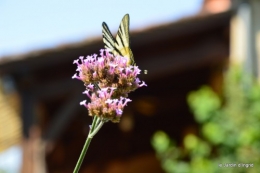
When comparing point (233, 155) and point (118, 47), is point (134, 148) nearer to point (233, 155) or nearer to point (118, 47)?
point (233, 155)

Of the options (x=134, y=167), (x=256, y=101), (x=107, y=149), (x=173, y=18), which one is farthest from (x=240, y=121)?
(x=134, y=167)

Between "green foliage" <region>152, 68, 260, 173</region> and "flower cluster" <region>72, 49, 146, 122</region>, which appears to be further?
"green foliage" <region>152, 68, 260, 173</region>

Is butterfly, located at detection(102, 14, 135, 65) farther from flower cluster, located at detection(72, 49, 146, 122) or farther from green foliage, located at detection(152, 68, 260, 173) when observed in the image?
green foliage, located at detection(152, 68, 260, 173)

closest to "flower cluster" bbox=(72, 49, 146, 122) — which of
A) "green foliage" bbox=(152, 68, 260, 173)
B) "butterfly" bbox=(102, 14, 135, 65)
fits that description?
"butterfly" bbox=(102, 14, 135, 65)

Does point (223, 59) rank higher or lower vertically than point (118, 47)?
higher

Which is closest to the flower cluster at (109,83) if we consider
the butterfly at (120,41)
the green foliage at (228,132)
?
the butterfly at (120,41)
